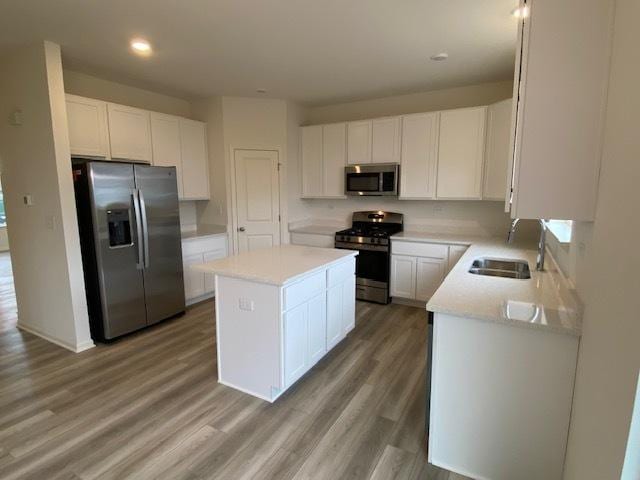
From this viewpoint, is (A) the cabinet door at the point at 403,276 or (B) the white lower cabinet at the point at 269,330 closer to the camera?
(B) the white lower cabinet at the point at 269,330

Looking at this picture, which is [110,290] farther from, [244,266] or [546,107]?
[546,107]

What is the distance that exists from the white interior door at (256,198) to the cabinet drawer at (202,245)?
27 centimetres

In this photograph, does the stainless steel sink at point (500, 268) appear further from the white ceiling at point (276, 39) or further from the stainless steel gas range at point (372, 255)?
the white ceiling at point (276, 39)

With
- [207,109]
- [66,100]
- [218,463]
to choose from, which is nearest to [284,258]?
[218,463]

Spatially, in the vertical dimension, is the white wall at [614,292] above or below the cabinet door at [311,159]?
below

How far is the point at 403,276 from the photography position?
4.12 m

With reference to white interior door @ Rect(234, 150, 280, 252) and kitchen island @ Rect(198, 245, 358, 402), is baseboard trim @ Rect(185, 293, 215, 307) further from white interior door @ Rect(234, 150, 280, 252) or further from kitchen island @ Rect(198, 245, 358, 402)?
kitchen island @ Rect(198, 245, 358, 402)

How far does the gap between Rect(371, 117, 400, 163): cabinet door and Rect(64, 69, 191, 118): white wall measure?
257 centimetres

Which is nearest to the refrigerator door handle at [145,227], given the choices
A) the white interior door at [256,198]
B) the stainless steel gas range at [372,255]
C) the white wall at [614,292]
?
the white interior door at [256,198]

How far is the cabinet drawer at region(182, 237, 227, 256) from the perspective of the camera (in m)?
4.06

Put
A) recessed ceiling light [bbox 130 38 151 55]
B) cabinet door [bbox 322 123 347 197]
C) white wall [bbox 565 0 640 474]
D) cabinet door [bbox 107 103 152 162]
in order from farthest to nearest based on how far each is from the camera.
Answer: cabinet door [bbox 322 123 347 197] → cabinet door [bbox 107 103 152 162] → recessed ceiling light [bbox 130 38 151 55] → white wall [bbox 565 0 640 474]

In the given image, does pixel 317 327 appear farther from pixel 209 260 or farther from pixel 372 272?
pixel 209 260

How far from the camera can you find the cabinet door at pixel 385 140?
4227 millimetres

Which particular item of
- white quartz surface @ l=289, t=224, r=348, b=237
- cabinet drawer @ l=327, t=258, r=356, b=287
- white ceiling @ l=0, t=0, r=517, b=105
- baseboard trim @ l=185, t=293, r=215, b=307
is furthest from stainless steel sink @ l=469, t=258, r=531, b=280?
baseboard trim @ l=185, t=293, r=215, b=307
